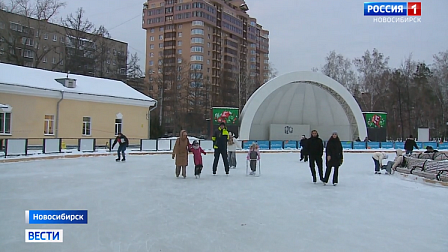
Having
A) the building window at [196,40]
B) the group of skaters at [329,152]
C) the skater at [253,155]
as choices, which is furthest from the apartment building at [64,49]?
the group of skaters at [329,152]

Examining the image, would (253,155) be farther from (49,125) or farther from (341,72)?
(341,72)

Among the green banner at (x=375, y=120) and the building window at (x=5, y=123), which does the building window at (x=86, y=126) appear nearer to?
the building window at (x=5, y=123)

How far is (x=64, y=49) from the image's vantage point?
41.5m

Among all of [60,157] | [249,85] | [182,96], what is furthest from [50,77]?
[249,85]

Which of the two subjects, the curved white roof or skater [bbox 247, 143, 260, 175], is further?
the curved white roof

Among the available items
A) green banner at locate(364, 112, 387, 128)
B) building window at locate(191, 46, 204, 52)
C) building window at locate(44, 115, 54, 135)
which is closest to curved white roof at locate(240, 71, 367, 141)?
green banner at locate(364, 112, 387, 128)

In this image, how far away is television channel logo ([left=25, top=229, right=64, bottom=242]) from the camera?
4680 mm

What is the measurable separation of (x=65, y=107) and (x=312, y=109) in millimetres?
23626

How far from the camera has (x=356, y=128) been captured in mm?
34344

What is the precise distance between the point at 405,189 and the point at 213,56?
61.3 m

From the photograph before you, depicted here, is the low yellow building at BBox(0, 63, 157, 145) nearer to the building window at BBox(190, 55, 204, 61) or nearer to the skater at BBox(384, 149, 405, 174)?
the skater at BBox(384, 149, 405, 174)

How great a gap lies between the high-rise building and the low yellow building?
17411 mm

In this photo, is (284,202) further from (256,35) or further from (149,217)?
(256,35)

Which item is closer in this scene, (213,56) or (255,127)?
(255,127)
